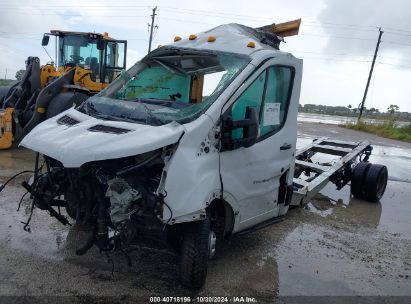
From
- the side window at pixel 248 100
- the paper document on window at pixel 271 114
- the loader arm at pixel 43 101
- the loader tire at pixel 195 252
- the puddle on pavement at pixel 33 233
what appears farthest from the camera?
the loader arm at pixel 43 101

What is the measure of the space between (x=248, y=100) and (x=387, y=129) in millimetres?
26244

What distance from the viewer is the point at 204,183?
368 centimetres

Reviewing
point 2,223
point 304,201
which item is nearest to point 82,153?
point 2,223

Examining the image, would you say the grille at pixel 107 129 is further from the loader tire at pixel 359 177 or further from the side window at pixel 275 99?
the loader tire at pixel 359 177

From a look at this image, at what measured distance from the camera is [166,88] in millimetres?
5277

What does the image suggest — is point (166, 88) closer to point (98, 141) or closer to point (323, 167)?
point (98, 141)

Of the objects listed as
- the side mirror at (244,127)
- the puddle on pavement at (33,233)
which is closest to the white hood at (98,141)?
the side mirror at (244,127)

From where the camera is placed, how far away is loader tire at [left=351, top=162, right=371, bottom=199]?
8.00 m

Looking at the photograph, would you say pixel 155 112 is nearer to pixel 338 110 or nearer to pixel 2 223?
pixel 2 223

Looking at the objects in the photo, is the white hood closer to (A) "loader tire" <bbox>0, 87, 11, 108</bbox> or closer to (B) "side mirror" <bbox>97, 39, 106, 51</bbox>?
(B) "side mirror" <bbox>97, 39, 106, 51</bbox>

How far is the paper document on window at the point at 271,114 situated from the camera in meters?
4.67

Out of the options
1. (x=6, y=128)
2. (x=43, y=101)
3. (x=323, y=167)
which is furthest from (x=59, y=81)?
(x=323, y=167)

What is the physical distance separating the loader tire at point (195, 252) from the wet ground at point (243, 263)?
0.20 metres

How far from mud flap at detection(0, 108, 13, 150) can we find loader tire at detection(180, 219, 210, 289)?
7601mm
